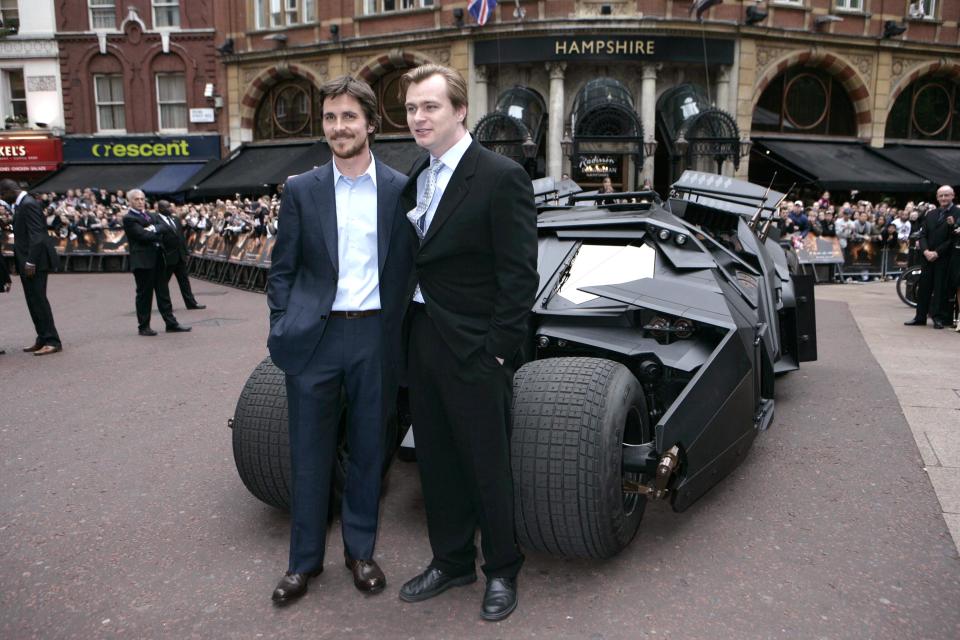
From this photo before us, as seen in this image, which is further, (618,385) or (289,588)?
(618,385)

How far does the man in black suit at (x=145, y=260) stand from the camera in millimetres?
9461

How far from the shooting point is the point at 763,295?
506cm

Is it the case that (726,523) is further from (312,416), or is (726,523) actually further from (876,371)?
(876,371)

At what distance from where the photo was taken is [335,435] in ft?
10.1

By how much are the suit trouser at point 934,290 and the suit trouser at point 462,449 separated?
9.32 m

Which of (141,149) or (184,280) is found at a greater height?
(141,149)

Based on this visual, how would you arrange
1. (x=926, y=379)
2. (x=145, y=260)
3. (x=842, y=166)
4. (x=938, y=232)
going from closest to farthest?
1. (x=926, y=379)
2. (x=145, y=260)
3. (x=938, y=232)
4. (x=842, y=166)

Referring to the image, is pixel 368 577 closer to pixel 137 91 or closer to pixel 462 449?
pixel 462 449

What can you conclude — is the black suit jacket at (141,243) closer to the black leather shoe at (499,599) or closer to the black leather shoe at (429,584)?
the black leather shoe at (429,584)

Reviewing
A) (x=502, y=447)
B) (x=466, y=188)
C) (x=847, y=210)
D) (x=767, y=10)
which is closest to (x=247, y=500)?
(x=502, y=447)

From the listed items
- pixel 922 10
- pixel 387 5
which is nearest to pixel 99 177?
pixel 387 5

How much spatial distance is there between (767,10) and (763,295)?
1825 cm

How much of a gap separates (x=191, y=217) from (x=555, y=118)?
9.76 meters

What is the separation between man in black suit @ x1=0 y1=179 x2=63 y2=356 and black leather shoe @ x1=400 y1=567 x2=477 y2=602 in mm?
6889
